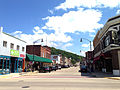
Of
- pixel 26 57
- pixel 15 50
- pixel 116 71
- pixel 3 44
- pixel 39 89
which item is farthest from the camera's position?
pixel 26 57

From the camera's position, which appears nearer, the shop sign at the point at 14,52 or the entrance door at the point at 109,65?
the shop sign at the point at 14,52

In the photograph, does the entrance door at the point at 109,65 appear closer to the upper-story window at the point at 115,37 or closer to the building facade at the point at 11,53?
the upper-story window at the point at 115,37

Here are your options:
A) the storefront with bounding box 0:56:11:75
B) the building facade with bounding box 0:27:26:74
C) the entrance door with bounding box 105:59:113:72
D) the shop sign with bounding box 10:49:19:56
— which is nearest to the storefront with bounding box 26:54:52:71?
the building facade with bounding box 0:27:26:74

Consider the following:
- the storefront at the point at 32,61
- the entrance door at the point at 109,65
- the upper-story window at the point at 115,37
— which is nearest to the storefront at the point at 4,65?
the storefront at the point at 32,61

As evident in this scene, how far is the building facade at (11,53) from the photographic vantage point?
2612 centimetres

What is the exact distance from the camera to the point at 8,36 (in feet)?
93.0

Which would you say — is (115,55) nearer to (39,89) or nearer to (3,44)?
(39,89)

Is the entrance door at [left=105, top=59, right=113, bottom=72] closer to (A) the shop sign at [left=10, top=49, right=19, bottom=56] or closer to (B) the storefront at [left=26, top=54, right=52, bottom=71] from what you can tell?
(B) the storefront at [left=26, top=54, right=52, bottom=71]

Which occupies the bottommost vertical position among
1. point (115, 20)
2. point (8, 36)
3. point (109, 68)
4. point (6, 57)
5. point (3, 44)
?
point (109, 68)

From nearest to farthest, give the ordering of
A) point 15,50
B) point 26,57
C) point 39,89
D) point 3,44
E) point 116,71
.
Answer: point 39,89
point 116,71
point 3,44
point 15,50
point 26,57

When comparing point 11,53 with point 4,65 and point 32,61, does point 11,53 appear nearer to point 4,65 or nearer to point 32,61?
point 4,65

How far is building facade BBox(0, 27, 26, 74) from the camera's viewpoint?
26116 millimetres


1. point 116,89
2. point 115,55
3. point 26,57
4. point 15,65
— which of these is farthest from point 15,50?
point 116,89

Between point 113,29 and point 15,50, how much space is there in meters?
20.3
